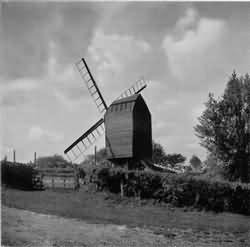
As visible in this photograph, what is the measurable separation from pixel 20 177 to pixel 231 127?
19.8 meters

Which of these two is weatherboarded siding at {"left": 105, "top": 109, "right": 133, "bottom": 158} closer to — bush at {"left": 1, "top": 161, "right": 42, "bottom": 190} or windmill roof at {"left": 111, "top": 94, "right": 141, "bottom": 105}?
windmill roof at {"left": 111, "top": 94, "right": 141, "bottom": 105}

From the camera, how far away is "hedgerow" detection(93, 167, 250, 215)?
943 inches

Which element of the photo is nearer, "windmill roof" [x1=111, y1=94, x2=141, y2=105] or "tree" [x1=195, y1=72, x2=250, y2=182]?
"windmill roof" [x1=111, y1=94, x2=141, y2=105]

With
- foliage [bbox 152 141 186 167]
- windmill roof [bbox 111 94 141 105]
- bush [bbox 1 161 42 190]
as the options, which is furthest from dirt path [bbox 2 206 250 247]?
foliage [bbox 152 141 186 167]

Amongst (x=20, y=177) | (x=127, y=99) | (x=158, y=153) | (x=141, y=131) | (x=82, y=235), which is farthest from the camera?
(x=158, y=153)

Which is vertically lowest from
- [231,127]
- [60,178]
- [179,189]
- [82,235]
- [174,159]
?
[82,235]

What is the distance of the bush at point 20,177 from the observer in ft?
88.5

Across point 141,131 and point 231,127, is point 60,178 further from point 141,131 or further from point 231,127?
point 231,127

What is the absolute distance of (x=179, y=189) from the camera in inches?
938

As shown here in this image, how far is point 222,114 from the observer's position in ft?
125

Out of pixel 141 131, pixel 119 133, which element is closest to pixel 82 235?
pixel 119 133

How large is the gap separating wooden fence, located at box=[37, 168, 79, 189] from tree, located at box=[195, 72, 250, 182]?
49.2 ft

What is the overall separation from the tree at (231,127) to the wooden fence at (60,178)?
15.0 metres

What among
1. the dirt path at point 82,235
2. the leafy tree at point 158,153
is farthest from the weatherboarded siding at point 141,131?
the leafy tree at point 158,153
